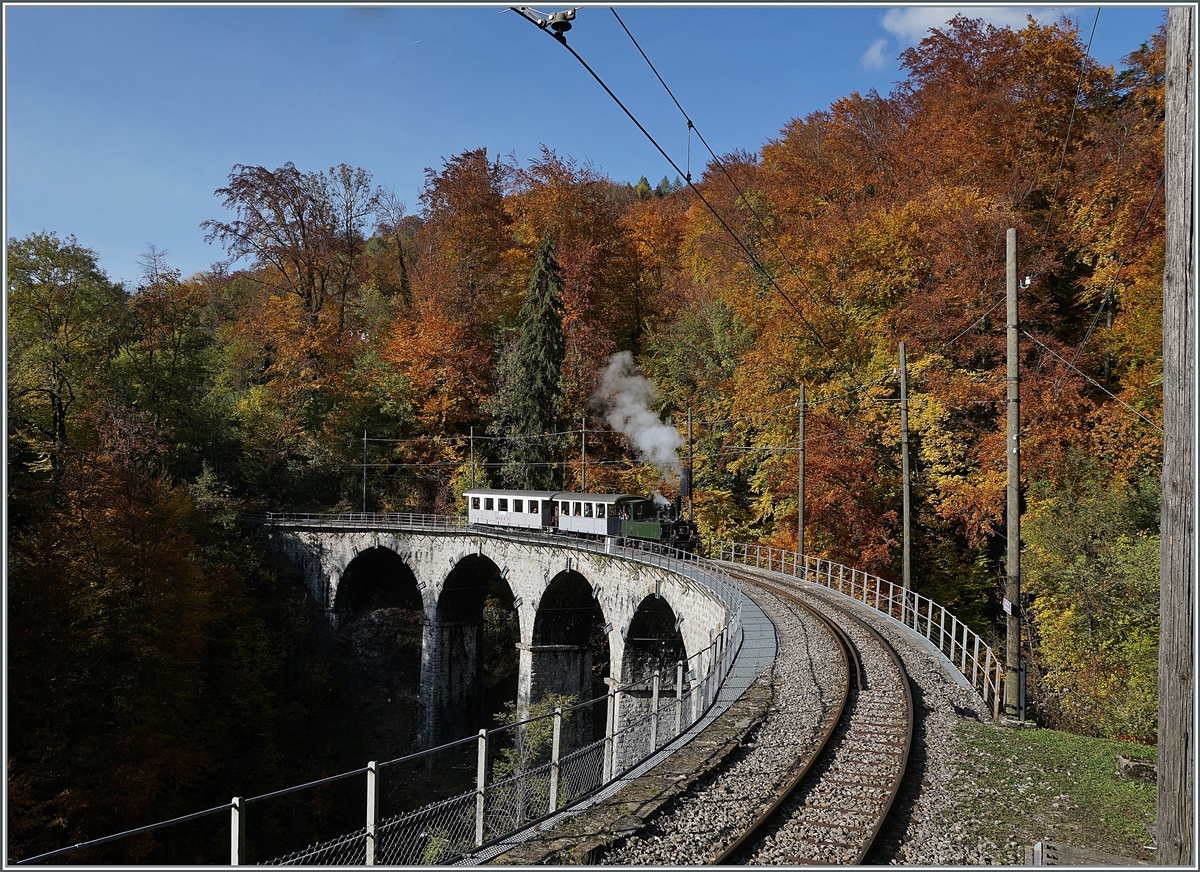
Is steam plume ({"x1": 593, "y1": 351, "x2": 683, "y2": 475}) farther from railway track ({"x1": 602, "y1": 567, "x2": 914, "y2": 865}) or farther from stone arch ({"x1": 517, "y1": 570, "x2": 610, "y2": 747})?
railway track ({"x1": 602, "y1": 567, "x2": 914, "y2": 865})

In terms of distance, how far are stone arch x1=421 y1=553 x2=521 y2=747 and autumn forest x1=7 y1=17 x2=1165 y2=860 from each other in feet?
11.6

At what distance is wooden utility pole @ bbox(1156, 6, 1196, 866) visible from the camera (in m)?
5.04

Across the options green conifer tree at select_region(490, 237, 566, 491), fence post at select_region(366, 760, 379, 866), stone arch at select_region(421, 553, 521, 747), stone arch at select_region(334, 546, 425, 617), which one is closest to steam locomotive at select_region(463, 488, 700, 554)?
stone arch at select_region(421, 553, 521, 747)

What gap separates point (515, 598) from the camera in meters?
29.0

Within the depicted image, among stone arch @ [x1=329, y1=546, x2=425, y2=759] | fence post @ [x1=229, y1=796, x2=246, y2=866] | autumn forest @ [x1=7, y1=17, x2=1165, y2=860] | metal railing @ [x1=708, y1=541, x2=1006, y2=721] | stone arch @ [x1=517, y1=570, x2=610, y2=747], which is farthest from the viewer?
stone arch @ [x1=329, y1=546, x2=425, y2=759]

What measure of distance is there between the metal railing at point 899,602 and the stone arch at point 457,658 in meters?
10.6

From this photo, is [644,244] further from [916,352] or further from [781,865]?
[781,865]

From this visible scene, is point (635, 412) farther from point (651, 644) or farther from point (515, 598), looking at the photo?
point (651, 644)

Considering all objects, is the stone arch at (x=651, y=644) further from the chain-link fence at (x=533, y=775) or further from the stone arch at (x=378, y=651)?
the stone arch at (x=378, y=651)

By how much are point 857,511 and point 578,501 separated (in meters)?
10.3

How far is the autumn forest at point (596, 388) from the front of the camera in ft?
64.4

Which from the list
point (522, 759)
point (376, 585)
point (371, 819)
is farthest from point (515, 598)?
point (371, 819)

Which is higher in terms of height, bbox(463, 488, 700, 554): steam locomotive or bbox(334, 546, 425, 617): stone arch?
bbox(463, 488, 700, 554): steam locomotive

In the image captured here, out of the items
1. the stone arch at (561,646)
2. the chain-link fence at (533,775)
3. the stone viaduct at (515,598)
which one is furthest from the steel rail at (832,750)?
the stone arch at (561,646)
